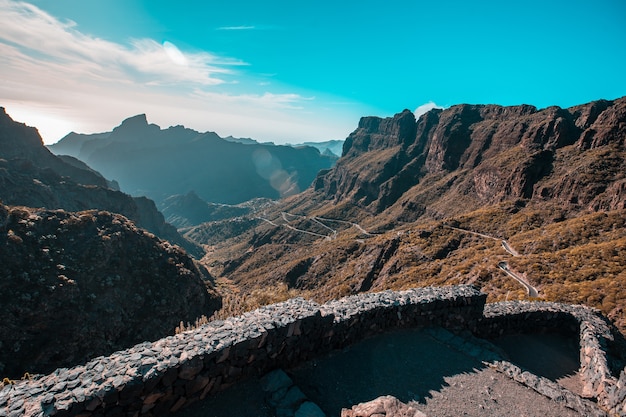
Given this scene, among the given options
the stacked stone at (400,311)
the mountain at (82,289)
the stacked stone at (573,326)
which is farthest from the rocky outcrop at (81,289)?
the stacked stone at (573,326)

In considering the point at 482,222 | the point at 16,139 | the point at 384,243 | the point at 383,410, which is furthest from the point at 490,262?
the point at 16,139

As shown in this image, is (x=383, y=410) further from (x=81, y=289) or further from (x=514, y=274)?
(x=81, y=289)

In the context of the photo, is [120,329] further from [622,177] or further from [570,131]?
[570,131]

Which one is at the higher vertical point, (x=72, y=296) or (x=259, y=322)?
(x=259, y=322)

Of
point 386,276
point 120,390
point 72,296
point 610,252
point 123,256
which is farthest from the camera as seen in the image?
point 386,276

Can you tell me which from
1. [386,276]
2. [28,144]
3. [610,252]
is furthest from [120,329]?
[28,144]

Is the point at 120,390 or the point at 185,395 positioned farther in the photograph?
the point at 185,395

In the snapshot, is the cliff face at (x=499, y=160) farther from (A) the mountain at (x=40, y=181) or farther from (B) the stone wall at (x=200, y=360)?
(A) the mountain at (x=40, y=181)
